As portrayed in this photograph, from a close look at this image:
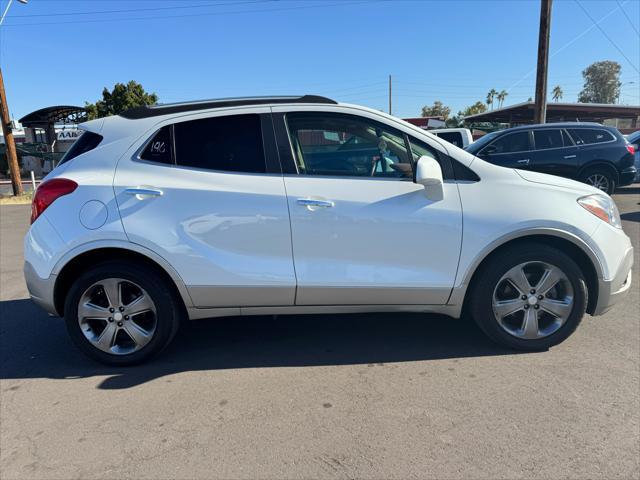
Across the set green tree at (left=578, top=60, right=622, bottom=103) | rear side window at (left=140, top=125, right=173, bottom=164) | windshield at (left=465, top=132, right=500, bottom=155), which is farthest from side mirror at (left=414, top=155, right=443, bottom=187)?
green tree at (left=578, top=60, right=622, bottom=103)

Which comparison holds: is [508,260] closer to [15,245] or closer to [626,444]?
[626,444]

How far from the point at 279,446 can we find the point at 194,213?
167 centimetres

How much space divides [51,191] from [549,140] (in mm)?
9945

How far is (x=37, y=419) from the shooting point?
2.92 meters

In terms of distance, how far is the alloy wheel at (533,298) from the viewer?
3.45 m

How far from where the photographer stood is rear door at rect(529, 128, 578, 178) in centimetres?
1003

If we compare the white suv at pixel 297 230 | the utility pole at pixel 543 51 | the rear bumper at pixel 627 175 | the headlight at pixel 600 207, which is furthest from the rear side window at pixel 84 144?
the utility pole at pixel 543 51

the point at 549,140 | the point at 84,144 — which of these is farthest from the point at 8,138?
the point at 549,140

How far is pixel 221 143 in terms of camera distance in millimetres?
3432

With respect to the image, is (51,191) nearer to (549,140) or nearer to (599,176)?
(549,140)

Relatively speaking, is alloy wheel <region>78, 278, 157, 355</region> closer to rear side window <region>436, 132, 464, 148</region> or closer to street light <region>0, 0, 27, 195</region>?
rear side window <region>436, 132, 464, 148</region>

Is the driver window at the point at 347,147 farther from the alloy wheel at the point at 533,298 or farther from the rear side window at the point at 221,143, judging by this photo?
the alloy wheel at the point at 533,298

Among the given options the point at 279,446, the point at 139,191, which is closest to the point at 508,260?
the point at 279,446

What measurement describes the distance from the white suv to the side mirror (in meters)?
0.01
